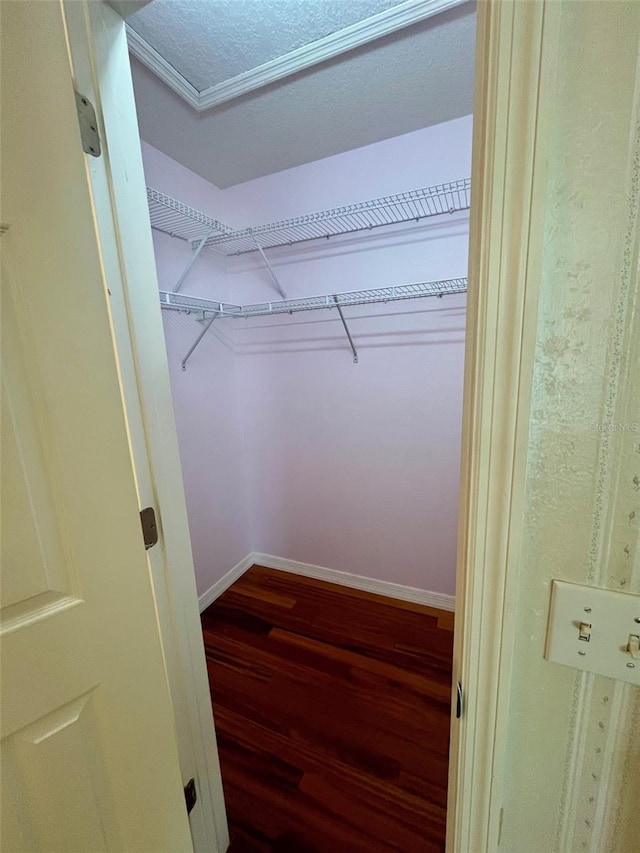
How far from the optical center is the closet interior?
1.36 metres

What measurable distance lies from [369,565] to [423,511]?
547 millimetres

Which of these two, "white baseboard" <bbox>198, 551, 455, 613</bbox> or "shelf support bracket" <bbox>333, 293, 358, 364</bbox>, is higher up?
"shelf support bracket" <bbox>333, 293, 358, 364</bbox>

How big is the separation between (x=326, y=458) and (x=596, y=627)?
1.85 metres

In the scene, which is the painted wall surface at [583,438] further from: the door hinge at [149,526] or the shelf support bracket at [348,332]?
the shelf support bracket at [348,332]

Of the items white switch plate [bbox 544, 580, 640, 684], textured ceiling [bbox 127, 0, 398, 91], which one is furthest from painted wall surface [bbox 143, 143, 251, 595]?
white switch plate [bbox 544, 580, 640, 684]

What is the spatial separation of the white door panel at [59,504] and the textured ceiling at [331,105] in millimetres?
936

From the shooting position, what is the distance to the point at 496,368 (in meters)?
0.40

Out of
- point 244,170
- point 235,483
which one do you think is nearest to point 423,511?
point 235,483

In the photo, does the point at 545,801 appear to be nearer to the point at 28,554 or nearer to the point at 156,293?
the point at 28,554

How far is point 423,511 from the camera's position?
6.73 ft

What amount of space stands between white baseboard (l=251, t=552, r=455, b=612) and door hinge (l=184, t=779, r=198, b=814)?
1.44 meters

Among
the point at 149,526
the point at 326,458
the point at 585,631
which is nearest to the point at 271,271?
the point at 326,458

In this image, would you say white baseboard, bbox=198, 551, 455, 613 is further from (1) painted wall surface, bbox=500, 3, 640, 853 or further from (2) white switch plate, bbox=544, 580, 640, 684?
(2) white switch plate, bbox=544, 580, 640, 684

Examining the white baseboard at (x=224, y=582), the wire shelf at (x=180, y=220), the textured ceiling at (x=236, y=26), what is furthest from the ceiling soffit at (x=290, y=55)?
the white baseboard at (x=224, y=582)
